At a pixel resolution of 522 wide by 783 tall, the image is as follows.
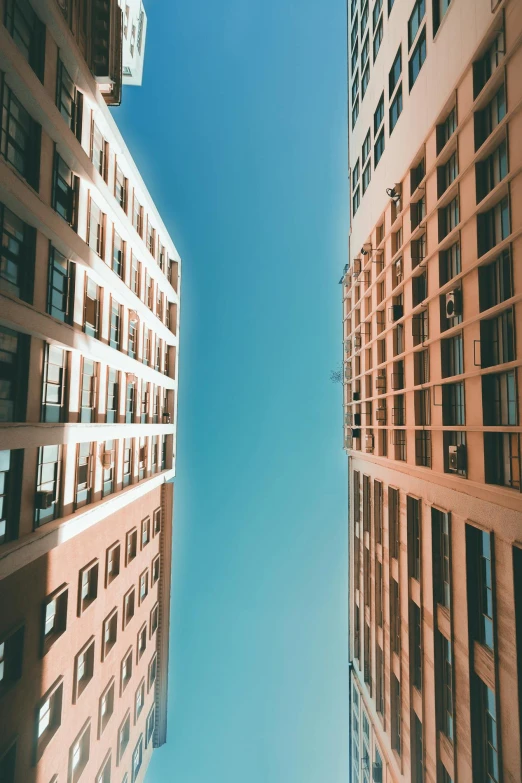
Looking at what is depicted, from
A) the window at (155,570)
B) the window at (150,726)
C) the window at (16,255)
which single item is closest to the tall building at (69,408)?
the window at (16,255)

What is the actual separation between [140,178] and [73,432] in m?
19.8

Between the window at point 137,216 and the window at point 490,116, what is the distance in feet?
71.7

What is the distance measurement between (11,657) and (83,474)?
8.07 meters

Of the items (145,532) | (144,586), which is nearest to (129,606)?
(144,586)

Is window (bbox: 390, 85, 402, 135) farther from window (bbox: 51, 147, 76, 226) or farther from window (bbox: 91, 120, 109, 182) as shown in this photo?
window (bbox: 51, 147, 76, 226)

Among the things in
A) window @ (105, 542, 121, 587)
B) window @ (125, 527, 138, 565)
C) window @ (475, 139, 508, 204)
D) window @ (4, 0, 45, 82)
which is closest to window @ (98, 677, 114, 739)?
window @ (105, 542, 121, 587)

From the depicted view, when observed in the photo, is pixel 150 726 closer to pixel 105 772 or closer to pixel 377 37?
pixel 105 772

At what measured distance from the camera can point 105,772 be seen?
22266mm

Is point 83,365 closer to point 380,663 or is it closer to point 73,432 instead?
point 73,432

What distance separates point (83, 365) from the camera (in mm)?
19672

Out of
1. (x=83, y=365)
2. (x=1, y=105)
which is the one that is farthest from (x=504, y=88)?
(x=83, y=365)

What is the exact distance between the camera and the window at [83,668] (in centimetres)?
1884

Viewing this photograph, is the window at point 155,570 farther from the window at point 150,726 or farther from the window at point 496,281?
the window at point 496,281

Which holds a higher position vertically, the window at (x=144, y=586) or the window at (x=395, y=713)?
the window at (x=144, y=586)
